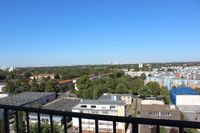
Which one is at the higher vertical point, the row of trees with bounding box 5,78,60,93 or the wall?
the row of trees with bounding box 5,78,60,93

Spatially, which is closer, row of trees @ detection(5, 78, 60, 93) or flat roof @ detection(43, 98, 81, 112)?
flat roof @ detection(43, 98, 81, 112)

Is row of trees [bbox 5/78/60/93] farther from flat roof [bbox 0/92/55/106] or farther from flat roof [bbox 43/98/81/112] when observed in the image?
flat roof [bbox 43/98/81/112]

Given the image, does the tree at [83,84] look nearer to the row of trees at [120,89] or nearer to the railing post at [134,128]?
the row of trees at [120,89]

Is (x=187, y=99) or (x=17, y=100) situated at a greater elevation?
(x=17, y=100)

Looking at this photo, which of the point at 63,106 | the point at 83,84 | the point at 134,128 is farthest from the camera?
the point at 83,84

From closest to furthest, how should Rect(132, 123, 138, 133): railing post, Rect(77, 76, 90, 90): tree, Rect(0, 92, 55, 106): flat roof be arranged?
Rect(132, 123, 138, 133): railing post → Rect(0, 92, 55, 106): flat roof → Rect(77, 76, 90, 90): tree

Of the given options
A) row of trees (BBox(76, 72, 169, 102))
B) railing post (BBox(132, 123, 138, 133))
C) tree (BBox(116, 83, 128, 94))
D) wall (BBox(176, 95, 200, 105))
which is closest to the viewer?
railing post (BBox(132, 123, 138, 133))

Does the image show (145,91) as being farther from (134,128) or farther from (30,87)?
(134,128)

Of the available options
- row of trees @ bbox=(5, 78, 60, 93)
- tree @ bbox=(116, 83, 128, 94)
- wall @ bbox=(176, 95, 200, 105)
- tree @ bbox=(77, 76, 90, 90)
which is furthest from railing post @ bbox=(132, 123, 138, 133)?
row of trees @ bbox=(5, 78, 60, 93)

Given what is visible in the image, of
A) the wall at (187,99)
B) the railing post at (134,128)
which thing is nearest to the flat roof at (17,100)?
the wall at (187,99)

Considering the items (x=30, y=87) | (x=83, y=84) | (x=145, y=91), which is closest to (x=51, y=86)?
(x=30, y=87)

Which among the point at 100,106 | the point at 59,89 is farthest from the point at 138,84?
the point at 100,106

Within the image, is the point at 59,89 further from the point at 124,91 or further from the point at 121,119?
the point at 121,119

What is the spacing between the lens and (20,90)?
38094mm
